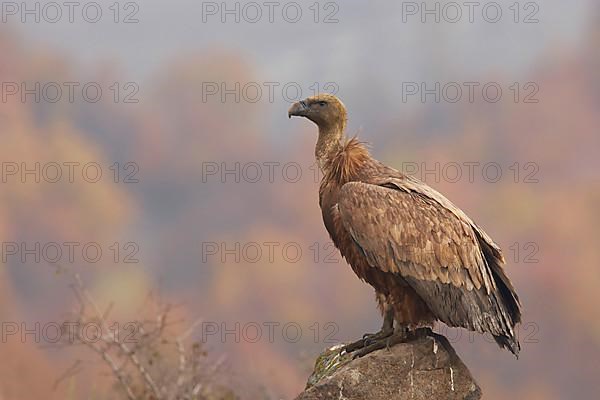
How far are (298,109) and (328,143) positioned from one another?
0.42 metres

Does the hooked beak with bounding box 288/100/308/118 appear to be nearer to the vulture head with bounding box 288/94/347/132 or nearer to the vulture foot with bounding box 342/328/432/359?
the vulture head with bounding box 288/94/347/132

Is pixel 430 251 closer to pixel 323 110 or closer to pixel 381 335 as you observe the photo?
pixel 381 335

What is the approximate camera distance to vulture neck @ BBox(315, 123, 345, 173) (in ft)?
26.5

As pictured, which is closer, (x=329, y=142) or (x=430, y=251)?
(x=430, y=251)

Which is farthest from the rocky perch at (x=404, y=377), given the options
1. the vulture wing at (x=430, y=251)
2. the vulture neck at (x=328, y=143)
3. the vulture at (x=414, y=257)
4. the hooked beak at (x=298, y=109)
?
the hooked beak at (x=298, y=109)

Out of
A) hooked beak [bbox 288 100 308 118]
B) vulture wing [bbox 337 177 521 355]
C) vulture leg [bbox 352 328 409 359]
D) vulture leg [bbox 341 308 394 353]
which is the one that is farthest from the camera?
hooked beak [bbox 288 100 308 118]

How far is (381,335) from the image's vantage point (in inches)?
307

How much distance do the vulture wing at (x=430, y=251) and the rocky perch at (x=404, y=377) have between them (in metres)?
0.41

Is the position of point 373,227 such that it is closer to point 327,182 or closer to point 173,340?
point 327,182

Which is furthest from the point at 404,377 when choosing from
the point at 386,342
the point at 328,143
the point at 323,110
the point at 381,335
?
the point at 323,110

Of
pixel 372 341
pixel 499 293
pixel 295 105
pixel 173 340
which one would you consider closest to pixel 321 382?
pixel 372 341

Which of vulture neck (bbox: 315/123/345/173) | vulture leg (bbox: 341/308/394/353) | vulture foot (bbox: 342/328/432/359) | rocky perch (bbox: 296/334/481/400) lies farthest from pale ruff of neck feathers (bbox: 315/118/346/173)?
rocky perch (bbox: 296/334/481/400)

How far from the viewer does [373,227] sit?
7398 millimetres

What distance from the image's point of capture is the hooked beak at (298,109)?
8086 mm
